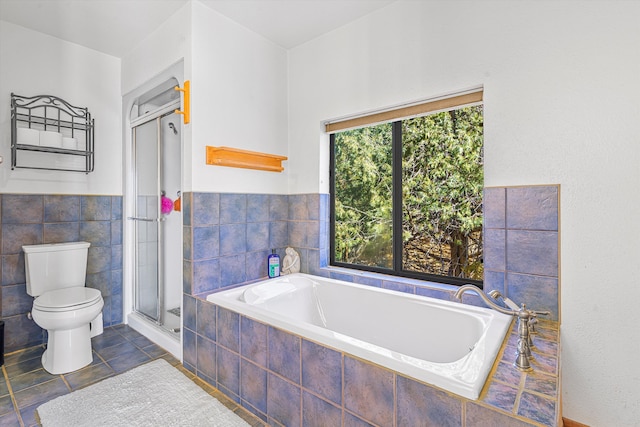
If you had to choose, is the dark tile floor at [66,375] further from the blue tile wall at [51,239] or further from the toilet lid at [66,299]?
the toilet lid at [66,299]

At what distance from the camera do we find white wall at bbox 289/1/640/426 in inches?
55.7

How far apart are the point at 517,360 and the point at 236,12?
2.58 metres

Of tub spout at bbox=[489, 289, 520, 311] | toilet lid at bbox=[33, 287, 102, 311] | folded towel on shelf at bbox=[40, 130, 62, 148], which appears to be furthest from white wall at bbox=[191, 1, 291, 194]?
tub spout at bbox=[489, 289, 520, 311]

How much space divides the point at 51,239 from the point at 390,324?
8.80 feet

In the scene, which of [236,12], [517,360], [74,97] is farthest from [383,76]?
[74,97]

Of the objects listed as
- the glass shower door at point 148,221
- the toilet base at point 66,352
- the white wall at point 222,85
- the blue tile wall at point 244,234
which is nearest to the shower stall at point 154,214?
the glass shower door at point 148,221

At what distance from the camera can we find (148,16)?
2234 millimetres

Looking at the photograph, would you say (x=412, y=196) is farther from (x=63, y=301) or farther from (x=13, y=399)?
(x=13, y=399)

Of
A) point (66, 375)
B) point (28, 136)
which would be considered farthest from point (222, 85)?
point (66, 375)

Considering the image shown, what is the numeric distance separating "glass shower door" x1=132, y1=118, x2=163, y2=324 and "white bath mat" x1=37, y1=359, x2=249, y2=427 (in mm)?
725

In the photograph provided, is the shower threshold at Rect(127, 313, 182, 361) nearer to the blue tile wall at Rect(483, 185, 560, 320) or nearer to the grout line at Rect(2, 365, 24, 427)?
the grout line at Rect(2, 365, 24, 427)

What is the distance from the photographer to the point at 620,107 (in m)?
1.42

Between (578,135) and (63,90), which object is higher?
(63,90)

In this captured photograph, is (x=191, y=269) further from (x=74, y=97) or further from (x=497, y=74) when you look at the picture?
(x=497, y=74)
